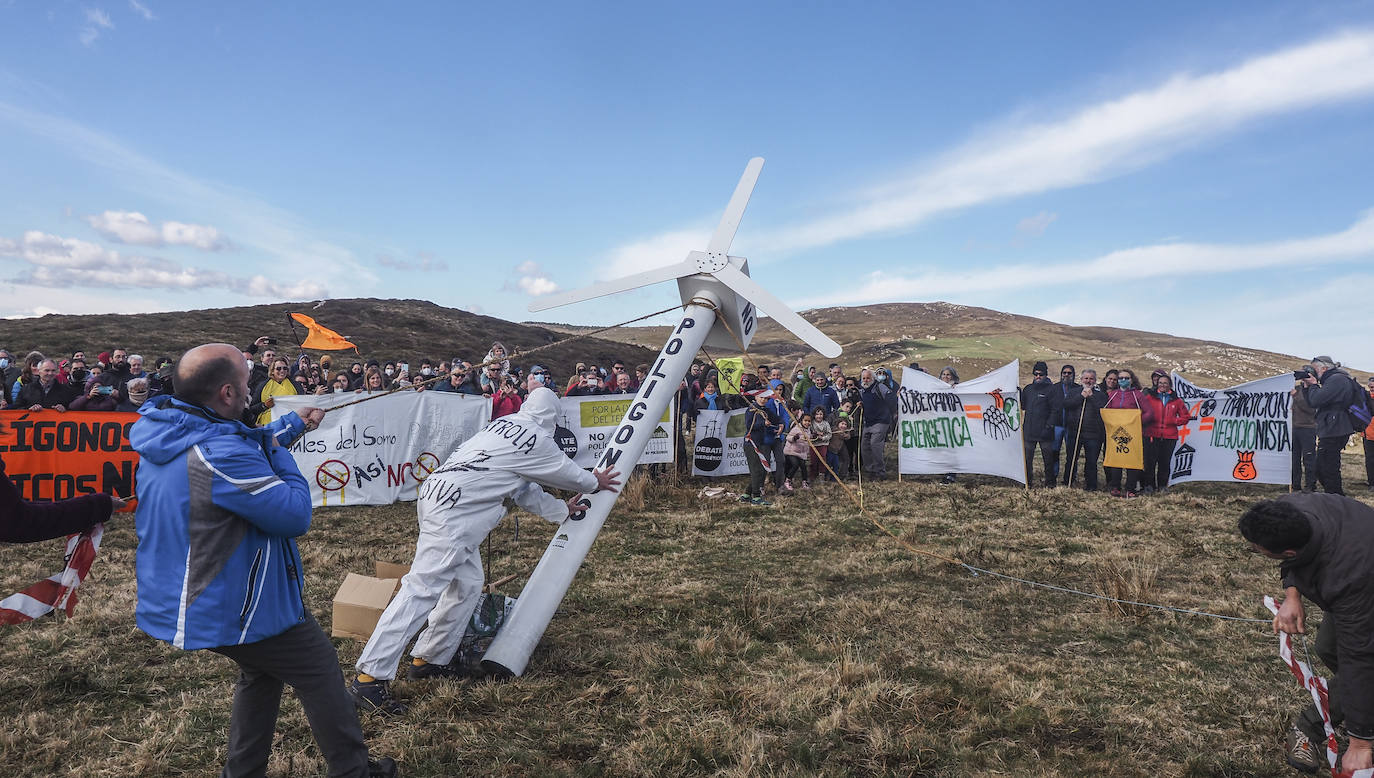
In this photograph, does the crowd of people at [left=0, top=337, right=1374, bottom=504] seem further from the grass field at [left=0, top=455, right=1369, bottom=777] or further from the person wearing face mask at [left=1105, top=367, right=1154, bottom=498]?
the grass field at [left=0, top=455, right=1369, bottom=777]

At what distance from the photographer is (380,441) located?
1161cm

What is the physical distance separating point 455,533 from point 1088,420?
39.0 ft

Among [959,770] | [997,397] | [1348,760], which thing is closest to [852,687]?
[959,770]

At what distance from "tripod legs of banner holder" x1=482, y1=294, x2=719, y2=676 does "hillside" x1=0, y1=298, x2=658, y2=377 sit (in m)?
21.4

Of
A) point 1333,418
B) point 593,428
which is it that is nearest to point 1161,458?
point 1333,418

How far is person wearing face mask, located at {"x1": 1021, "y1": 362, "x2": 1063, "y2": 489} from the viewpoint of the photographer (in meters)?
13.0

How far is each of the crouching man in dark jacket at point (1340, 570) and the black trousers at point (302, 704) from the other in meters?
4.50

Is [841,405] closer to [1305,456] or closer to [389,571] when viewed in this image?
[1305,456]

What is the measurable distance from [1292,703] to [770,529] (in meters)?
5.95

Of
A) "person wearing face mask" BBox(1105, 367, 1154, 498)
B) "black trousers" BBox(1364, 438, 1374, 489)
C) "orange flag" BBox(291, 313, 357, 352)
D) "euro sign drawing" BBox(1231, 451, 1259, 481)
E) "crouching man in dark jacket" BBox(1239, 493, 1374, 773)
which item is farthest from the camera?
"orange flag" BBox(291, 313, 357, 352)

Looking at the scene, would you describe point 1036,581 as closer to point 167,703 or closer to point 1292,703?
point 1292,703

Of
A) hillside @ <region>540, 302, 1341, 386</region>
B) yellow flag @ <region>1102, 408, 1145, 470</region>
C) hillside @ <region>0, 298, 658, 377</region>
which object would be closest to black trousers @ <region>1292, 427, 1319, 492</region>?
yellow flag @ <region>1102, 408, 1145, 470</region>

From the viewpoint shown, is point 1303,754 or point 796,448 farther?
point 796,448

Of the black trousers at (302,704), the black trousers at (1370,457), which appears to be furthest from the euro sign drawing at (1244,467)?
the black trousers at (302,704)
